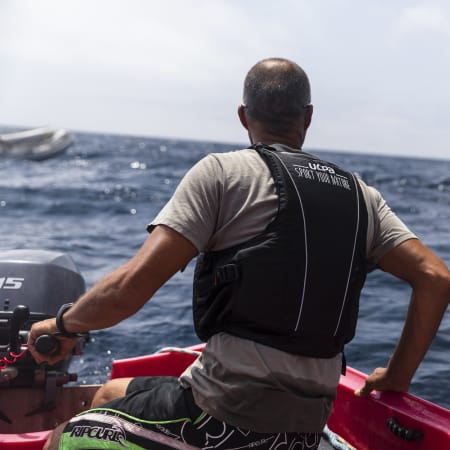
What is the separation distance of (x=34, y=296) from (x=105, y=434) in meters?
2.18

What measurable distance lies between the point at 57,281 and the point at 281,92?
8.54 feet

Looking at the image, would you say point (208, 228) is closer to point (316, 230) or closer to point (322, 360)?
point (316, 230)

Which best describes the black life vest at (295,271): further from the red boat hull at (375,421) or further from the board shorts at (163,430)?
the red boat hull at (375,421)

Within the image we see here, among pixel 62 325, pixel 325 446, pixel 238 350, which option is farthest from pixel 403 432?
pixel 62 325

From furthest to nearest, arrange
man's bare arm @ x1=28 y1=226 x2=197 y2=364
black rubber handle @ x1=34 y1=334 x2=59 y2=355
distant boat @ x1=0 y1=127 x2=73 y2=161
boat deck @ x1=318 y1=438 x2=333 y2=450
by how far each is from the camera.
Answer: distant boat @ x1=0 y1=127 x2=73 y2=161
boat deck @ x1=318 y1=438 x2=333 y2=450
black rubber handle @ x1=34 y1=334 x2=59 y2=355
man's bare arm @ x1=28 y1=226 x2=197 y2=364

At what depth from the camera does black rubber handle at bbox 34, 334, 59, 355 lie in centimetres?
238

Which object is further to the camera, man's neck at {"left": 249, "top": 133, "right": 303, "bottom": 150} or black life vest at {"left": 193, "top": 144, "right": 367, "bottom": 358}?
man's neck at {"left": 249, "top": 133, "right": 303, "bottom": 150}

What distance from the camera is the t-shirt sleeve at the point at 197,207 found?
2.02 m

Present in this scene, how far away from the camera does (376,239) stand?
247 centimetres

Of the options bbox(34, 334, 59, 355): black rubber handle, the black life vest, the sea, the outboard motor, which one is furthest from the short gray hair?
the sea

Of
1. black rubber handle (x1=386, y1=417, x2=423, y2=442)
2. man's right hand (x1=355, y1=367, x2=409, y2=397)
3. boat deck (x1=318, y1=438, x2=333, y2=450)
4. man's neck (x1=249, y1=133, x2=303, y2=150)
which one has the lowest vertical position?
boat deck (x1=318, y1=438, x2=333, y2=450)

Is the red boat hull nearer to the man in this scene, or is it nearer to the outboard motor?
the outboard motor

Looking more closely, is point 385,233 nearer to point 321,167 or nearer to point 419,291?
point 419,291

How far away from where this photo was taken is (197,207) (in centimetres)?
204
